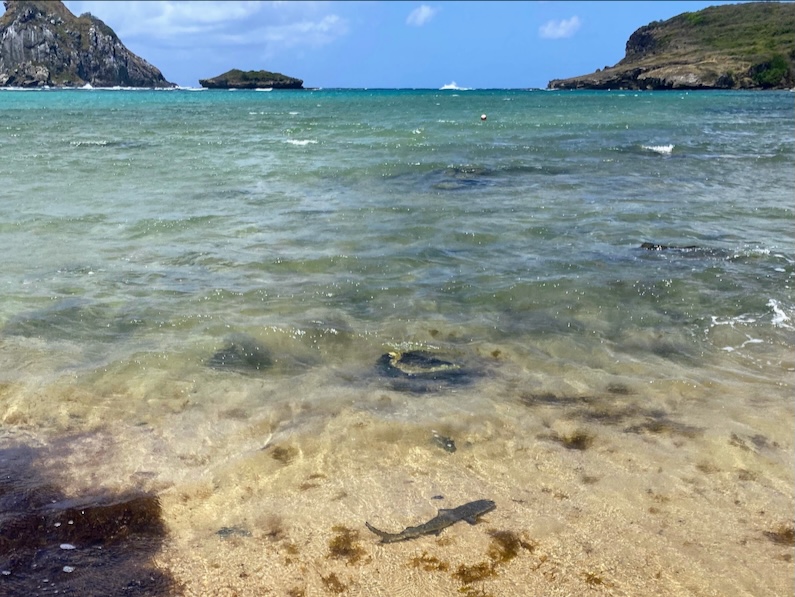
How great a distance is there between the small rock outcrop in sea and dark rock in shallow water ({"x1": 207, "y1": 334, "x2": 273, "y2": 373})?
580 ft

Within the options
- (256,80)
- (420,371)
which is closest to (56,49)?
(256,80)

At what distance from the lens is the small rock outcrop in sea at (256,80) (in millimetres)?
172375

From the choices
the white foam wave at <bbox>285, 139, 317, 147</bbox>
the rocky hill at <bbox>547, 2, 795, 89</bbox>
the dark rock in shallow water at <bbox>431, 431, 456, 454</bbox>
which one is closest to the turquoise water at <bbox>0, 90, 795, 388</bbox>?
the dark rock in shallow water at <bbox>431, 431, 456, 454</bbox>

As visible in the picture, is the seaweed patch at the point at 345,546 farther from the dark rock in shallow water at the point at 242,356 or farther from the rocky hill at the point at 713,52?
the rocky hill at the point at 713,52

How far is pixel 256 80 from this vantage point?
173 meters

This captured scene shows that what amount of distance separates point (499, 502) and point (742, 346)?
A: 432cm

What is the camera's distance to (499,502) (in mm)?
4559

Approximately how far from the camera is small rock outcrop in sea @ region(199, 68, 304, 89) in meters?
172

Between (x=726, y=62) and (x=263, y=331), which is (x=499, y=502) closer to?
(x=263, y=331)

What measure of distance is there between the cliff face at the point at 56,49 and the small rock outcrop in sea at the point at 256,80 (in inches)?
1417

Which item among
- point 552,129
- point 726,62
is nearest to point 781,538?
point 552,129

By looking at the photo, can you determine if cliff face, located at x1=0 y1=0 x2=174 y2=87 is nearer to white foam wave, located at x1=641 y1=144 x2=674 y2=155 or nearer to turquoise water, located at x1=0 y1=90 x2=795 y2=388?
turquoise water, located at x1=0 y1=90 x2=795 y2=388

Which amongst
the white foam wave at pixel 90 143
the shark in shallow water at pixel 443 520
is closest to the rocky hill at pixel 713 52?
the white foam wave at pixel 90 143

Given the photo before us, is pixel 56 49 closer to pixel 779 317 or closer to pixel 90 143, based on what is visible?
pixel 90 143
